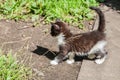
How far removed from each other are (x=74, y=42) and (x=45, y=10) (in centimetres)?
193

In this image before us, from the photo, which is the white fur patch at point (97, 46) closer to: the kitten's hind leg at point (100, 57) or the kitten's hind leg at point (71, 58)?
the kitten's hind leg at point (100, 57)

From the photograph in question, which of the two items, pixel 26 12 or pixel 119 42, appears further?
pixel 26 12

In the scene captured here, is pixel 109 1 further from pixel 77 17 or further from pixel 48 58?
pixel 48 58

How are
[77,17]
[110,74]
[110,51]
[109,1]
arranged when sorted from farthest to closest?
1. [109,1]
2. [77,17]
3. [110,51]
4. [110,74]

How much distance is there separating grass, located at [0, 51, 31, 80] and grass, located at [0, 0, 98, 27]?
2.09 m

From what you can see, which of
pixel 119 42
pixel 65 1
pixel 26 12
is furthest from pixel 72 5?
pixel 119 42

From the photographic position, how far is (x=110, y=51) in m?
7.57

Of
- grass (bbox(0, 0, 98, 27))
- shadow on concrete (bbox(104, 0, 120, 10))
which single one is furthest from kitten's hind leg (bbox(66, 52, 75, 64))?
shadow on concrete (bbox(104, 0, 120, 10))

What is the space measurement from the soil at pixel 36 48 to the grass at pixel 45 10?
0.78ft

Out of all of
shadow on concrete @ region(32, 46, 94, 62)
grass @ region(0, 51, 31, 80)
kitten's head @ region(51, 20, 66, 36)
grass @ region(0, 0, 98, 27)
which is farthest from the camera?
grass @ region(0, 0, 98, 27)

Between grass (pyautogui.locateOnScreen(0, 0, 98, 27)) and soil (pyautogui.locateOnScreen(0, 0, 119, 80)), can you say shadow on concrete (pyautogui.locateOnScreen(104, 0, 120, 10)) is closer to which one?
grass (pyautogui.locateOnScreen(0, 0, 98, 27))

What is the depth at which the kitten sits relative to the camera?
22.3ft

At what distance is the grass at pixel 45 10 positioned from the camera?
8.47m

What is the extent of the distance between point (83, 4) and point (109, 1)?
3.07 feet
